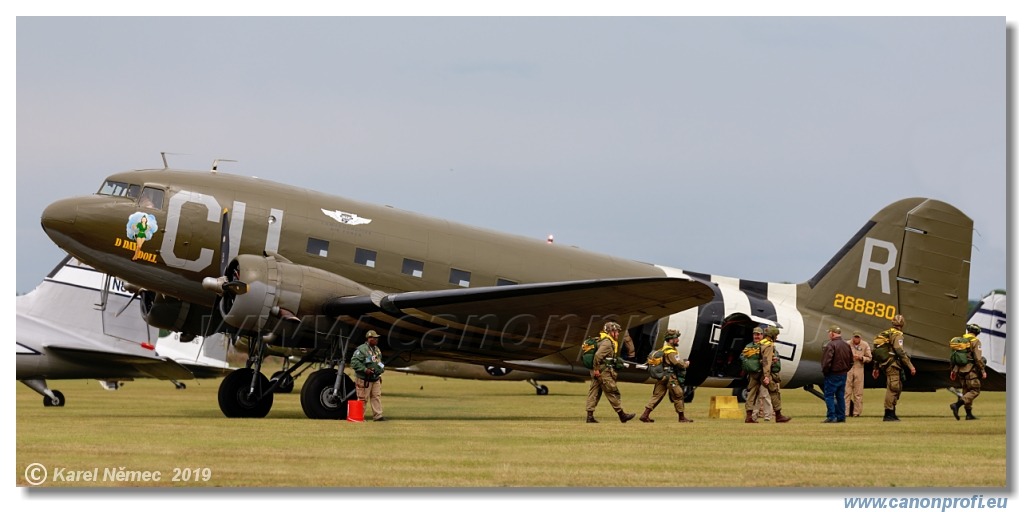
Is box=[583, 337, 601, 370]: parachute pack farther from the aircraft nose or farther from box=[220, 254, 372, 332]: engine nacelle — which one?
the aircraft nose

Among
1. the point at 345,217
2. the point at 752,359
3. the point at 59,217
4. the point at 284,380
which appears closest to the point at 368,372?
the point at 284,380

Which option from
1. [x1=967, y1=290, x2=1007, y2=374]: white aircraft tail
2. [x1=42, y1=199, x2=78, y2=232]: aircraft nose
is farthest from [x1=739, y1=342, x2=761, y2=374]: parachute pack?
[x1=42, y1=199, x2=78, y2=232]: aircraft nose

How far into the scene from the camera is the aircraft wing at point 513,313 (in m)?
17.1

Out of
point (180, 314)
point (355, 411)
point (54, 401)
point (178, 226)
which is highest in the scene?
point (178, 226)

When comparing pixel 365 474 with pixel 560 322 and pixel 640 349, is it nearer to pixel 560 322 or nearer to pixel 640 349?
pixel 560 322

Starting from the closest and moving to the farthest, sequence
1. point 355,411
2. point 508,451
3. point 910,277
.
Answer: point 508,451, point 355,411, point 910,277

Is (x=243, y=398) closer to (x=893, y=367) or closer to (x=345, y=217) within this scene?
(x=345, y=217)

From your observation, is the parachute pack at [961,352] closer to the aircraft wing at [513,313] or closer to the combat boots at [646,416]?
the aircraft wing at [513,313]

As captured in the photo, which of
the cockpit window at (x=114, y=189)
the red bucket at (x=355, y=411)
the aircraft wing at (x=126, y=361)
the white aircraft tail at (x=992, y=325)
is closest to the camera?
the red bucket at (x=355, y=411)

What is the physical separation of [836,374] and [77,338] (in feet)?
49.9

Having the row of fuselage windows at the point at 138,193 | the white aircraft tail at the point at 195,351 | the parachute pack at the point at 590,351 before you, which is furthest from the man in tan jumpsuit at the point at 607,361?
the white aircraft tail at the point at 195,351

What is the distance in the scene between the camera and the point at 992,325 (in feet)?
95.1

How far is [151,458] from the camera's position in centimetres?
1209

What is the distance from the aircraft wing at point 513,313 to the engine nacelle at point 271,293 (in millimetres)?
288
